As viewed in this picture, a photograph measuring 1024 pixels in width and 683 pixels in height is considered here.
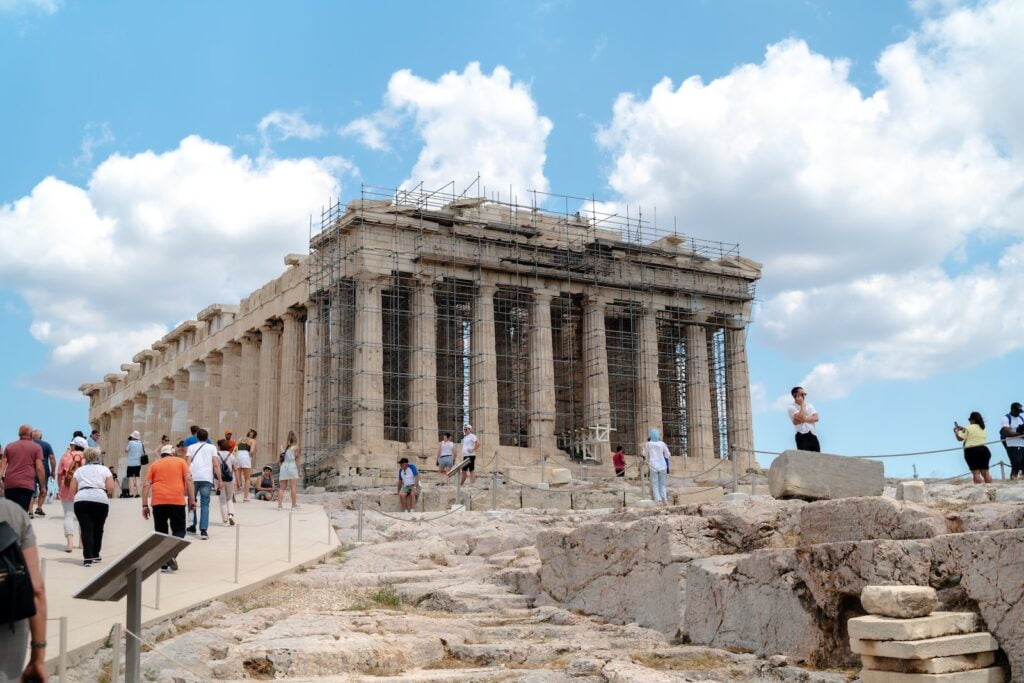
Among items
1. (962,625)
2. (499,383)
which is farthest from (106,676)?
(499,383)

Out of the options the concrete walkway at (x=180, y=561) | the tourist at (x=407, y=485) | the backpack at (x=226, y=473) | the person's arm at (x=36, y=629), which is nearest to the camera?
the person's arm at (x=36, y=629)

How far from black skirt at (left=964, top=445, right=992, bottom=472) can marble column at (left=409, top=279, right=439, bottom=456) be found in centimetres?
1861

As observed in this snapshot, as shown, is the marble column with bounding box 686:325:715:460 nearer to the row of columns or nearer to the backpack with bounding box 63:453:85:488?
the row of columns

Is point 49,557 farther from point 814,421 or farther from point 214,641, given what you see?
point 814,421

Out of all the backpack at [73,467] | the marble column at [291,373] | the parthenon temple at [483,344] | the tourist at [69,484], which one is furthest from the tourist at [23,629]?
the marble column at [291,373]

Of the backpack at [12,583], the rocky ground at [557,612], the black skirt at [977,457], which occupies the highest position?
the black skirt at [977,457]

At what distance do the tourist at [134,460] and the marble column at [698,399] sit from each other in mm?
20498

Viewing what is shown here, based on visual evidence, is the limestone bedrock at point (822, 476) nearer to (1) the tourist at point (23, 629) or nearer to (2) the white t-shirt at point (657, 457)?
(2) the white t-shirt at point (657, 457)

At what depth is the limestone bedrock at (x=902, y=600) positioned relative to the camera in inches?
319

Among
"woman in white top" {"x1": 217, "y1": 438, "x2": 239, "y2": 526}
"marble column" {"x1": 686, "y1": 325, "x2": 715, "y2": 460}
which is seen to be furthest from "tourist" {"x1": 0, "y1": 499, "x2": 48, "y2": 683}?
"marble column" {"x1": 686, "y1": 325, "x2": 715, "y2": 460}

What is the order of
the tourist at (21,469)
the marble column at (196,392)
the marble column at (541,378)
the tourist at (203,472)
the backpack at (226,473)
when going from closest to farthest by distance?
the tourist at (21,469), the tourist at (203,472), the backpack at (226,473), the marble column at (541,378), the marble column at (196,392)

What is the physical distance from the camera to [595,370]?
125 ft

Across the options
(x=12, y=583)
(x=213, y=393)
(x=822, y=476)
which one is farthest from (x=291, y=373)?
(x=12, y=583)

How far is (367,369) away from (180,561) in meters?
19.7
